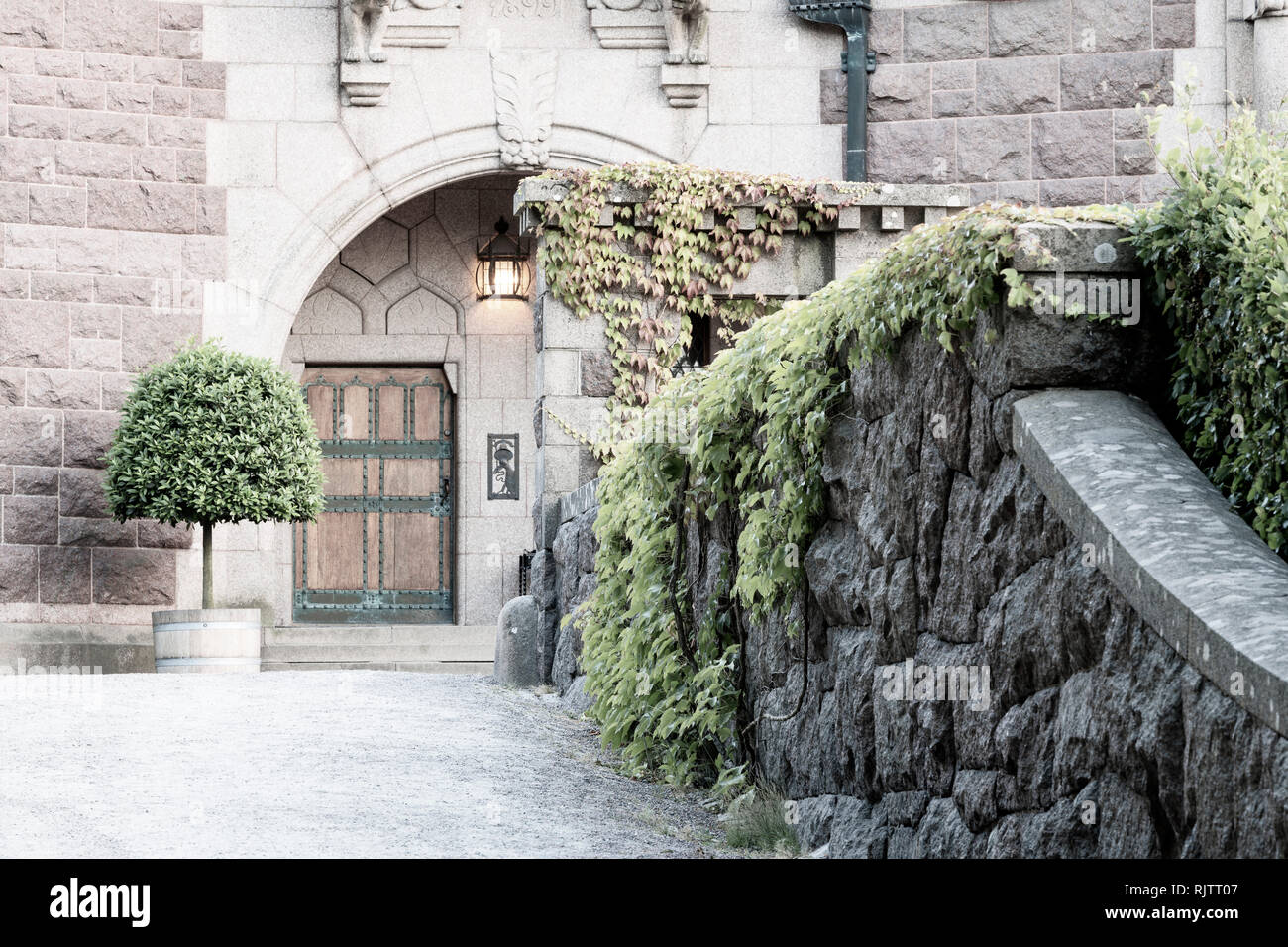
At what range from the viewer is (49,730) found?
5.63 metres

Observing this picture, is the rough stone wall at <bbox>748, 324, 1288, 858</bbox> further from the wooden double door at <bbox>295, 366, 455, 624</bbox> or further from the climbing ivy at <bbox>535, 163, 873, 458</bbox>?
the wooden double door at <bbox>295, 366, 455, 624</bbox>

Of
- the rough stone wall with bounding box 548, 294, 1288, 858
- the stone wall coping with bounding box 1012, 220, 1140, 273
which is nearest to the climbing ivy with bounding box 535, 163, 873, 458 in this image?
the rough stone wall with bounding box 548, 294, 1288, 858

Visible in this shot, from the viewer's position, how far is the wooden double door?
1184 centimetres

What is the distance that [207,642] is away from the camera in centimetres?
910

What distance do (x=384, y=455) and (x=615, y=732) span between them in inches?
265

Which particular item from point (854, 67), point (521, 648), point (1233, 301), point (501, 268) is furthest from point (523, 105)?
point (1233, 301)

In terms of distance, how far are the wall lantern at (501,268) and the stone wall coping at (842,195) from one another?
13.0ft

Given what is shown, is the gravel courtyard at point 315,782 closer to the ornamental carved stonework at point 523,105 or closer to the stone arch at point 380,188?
the stone arch at point 380,188

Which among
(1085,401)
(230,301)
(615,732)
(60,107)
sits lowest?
(615,732)

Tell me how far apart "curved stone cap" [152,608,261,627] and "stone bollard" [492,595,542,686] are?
200cm
